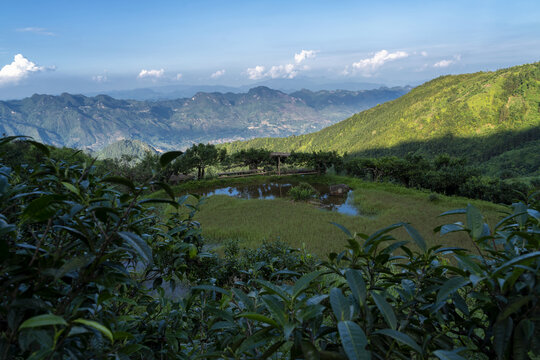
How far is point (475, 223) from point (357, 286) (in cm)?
52

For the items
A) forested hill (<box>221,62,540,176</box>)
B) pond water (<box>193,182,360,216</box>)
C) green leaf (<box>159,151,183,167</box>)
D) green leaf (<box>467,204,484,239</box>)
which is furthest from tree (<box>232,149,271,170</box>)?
forested hill (<box>221,62,540,176</box>)

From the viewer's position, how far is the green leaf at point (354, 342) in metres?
0.57

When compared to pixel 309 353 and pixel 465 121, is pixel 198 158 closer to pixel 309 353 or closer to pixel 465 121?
pixel 309 353

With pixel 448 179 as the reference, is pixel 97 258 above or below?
above

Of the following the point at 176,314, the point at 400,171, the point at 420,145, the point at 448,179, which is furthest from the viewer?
the point at 420,145

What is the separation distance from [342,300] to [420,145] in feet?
268

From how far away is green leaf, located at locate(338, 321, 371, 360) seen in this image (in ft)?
1.87

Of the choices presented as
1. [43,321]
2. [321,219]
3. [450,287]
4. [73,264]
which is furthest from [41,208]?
[321,219]

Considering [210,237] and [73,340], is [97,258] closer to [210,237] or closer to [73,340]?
[73,340]

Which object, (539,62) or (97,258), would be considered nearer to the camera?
(97,258)

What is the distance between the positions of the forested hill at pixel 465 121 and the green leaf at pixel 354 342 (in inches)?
2352

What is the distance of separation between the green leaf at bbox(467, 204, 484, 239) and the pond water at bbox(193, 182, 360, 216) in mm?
14720

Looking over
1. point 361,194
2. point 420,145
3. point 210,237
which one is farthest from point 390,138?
point 210,237

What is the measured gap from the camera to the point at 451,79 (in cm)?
10075
